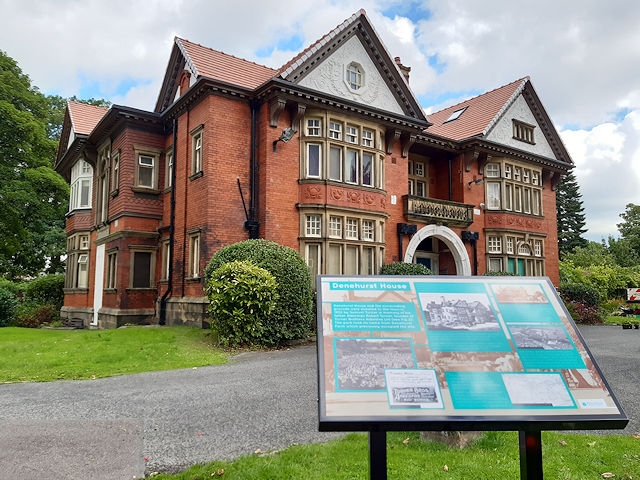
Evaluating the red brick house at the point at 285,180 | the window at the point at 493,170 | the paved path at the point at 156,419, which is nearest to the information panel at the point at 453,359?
the paved path at the point at 156,419

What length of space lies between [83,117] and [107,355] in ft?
57.4

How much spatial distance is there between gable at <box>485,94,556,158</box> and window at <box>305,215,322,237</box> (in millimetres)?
10483

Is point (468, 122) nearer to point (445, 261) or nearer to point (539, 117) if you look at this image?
point (539, 117)

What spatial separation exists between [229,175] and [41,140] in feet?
49.2

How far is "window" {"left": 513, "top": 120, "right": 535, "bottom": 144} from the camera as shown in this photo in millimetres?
24172

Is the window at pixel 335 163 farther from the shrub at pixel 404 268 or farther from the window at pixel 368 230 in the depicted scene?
the shrub at pixel 404 268

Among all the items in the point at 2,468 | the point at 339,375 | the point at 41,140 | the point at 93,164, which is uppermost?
the point at 41,140

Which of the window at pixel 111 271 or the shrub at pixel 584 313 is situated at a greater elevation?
the window at pixel 111 271

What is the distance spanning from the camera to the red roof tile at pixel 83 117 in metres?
23.0

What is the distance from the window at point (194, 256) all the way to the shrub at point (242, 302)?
4275mm

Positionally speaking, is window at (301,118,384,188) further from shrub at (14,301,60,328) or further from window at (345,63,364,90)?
shrub at (14,301,60,328)

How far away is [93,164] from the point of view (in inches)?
907

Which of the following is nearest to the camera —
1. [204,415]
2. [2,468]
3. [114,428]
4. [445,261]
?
[2,468]

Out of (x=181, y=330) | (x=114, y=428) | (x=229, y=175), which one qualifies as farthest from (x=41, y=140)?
(x=114, y=428)
